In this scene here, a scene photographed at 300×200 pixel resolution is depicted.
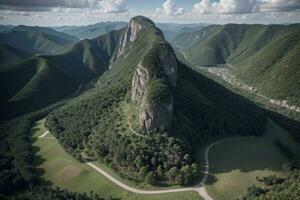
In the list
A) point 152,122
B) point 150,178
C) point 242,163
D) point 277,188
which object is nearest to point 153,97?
point 152,122

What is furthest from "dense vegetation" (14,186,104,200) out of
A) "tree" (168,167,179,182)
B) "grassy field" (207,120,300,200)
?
"grassy field" (207,120,300,200)

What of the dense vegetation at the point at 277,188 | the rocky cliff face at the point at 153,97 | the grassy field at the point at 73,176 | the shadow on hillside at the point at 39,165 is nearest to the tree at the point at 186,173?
the grassy field at the point at 73,176

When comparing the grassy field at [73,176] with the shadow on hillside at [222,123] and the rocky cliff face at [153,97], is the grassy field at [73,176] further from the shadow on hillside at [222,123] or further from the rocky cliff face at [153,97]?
the shadow on hillside at [222,123]

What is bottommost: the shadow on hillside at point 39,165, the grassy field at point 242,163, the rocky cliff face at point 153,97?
Result: the shadow on hillside at point 39,165

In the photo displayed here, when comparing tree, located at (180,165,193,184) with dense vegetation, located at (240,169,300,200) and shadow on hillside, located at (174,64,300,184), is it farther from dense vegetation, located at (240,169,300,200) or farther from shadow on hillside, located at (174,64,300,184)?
dense vegetation, located at (240,169,300,200)

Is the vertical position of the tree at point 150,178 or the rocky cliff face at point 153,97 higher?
the rocky cliff face at point 153,97

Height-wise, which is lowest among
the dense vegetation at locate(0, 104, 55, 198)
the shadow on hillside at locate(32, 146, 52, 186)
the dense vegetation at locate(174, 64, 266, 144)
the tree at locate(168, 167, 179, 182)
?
the shadow on hillside at locate(32, 146, 52, 186)

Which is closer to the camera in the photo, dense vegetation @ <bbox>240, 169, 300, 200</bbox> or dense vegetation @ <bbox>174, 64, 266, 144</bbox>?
dense vegetation @ <bbox>240, 169, 300, 200</bbox>
